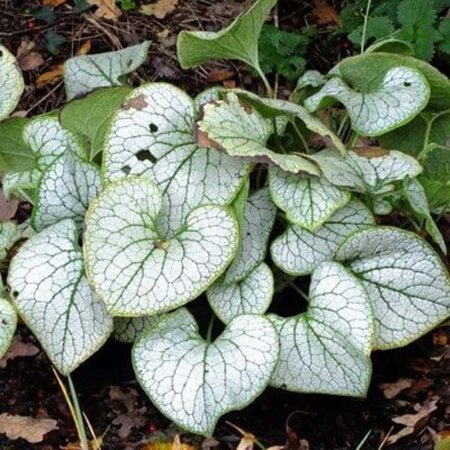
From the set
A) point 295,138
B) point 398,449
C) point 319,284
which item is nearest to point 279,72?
point 295,138

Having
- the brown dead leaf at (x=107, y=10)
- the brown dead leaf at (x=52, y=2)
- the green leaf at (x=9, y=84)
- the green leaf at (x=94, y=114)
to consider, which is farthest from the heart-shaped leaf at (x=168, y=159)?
the brown dead leaf at (x=52, y=2)

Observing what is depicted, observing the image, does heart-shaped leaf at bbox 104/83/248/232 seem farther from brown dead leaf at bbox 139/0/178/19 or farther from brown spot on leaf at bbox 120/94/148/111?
brown dead leaf at bbox 139/0/178/19

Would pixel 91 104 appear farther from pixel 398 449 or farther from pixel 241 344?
pixel 398 449

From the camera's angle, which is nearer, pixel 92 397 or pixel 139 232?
pixel 139 232

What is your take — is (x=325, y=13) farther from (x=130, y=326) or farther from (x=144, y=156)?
(x=130, y=326)

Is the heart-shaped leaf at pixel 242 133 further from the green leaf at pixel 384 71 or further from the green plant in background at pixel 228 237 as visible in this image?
the green leaf at pixel 384 71

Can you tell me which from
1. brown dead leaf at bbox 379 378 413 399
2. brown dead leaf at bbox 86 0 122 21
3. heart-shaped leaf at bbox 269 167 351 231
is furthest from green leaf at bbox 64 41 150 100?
brown dead leaf at bbox 379 378 413 399

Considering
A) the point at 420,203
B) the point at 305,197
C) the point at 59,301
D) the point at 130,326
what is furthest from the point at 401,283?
the point at 59,301
